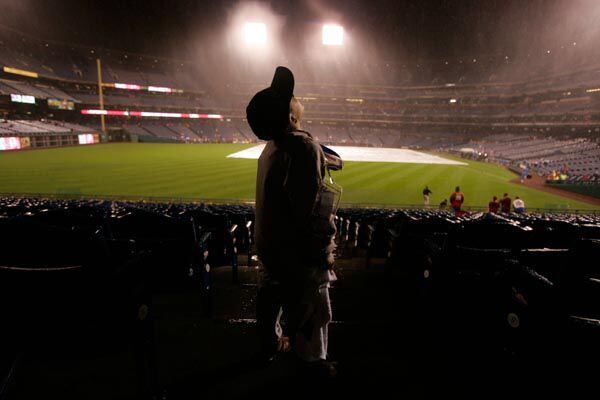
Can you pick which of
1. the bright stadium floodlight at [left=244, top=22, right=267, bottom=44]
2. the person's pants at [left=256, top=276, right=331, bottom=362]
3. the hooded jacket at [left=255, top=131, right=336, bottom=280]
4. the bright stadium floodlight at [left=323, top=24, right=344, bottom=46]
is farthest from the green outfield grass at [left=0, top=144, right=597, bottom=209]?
the bright stadium floodlight at [left=244, top=22, right=267, bottom=44]

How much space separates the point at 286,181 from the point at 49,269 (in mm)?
1428

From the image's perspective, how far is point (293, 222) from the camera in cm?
196

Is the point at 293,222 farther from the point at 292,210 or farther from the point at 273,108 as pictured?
the point at 273,108

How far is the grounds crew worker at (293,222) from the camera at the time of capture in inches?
75.7

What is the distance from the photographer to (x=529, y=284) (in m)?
1.92

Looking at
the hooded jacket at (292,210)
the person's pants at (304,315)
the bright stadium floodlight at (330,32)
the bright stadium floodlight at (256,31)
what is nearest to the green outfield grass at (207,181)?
the person's pants at (304,315)

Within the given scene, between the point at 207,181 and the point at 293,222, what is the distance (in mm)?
22304

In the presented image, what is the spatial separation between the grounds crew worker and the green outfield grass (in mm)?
16079

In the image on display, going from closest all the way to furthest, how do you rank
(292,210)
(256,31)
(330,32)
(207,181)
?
(292,210), (207,181), (330,32), (256,31)

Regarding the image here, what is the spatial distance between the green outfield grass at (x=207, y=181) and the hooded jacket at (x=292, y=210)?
16137 mm

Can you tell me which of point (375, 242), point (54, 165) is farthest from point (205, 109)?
point (375, 242)

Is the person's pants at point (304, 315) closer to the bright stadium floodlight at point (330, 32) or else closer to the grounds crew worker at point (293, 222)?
the grounds crew worker at point (293, 222)

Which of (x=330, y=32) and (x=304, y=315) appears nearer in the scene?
(x=304, y=315)

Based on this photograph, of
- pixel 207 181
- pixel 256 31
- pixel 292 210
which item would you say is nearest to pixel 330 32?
pixel 256 31
